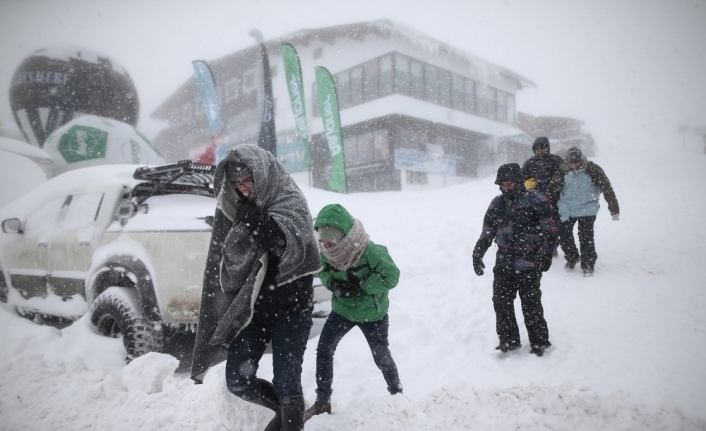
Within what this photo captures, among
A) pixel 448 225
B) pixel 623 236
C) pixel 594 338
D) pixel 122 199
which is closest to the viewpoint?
pixel 594 338

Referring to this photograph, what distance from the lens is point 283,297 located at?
2.17m

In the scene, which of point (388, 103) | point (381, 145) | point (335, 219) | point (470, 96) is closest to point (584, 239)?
point (335, 219)

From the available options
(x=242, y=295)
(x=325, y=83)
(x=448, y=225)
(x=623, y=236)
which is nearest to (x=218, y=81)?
(x=325, y=83)

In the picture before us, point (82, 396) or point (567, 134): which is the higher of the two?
point (567, 134)

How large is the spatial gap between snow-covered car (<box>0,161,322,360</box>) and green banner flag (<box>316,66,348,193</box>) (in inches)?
411

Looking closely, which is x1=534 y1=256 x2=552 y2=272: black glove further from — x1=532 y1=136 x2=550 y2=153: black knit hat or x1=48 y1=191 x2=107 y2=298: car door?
x1=48 y1=191 x2=107 y2=298: car door

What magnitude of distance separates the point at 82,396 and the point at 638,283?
642 centimetres

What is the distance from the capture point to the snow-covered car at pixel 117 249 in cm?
363

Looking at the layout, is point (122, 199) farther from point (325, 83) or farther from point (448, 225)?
point (325, 83)

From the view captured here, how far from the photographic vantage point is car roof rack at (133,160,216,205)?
410 centimetres

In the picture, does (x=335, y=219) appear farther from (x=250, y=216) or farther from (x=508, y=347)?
(x=508, y=347)

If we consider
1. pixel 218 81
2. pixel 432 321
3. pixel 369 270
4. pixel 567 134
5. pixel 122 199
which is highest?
pixel 218 81

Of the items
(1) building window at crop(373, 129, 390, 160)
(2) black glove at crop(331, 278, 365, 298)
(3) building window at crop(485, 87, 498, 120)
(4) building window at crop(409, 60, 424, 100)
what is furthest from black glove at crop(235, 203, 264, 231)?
(3) building window at crop(485, 87, 498, 120)

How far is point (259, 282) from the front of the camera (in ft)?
6.88
